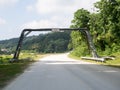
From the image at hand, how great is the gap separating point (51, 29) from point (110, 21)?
27.4 ft

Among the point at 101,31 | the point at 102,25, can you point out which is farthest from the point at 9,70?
the point at 101,31

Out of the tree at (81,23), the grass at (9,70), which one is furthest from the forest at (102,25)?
the grass at (9,70)

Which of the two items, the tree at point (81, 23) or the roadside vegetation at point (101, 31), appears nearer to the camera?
the roadside vegetation at point (101, 31)

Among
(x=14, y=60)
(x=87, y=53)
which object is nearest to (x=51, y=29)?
(x=14, y=60)

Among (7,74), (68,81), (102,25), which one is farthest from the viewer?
(102,25)

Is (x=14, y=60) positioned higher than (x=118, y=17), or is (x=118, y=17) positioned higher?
(x=118, y=17)

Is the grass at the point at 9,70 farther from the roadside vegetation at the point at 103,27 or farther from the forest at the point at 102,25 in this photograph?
the forest at the point at 102,25

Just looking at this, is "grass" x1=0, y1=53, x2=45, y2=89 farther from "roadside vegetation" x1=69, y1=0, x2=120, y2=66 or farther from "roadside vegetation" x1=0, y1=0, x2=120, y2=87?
"roadside vegetation" x1=69, y1=0, x2=120, y2=66

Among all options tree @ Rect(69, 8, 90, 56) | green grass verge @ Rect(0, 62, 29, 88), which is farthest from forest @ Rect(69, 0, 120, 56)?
green grass verge @ Rect(0, 62, 29, 88)

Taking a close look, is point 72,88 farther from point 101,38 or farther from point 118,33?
point 101,38

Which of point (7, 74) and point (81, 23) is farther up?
point (81, 23)

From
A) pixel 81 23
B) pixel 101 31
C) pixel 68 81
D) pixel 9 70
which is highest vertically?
pixel 81 23

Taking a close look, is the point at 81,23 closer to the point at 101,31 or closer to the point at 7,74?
the point at 101,31

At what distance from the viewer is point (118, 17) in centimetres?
5625
